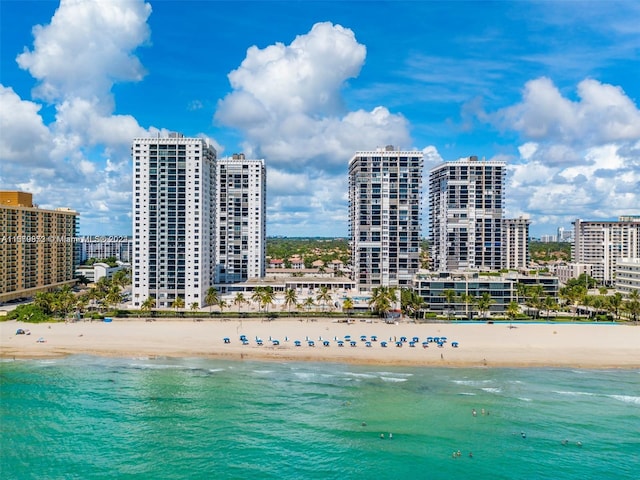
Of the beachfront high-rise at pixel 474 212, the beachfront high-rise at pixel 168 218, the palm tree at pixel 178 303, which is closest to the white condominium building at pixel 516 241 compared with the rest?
the beachfront high-rise at pixel 474 212

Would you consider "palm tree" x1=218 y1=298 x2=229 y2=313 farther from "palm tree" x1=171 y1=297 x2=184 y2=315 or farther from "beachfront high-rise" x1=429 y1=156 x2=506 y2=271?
"beachfront high-rise" x1=429 y1=156 x2=506 y2=271

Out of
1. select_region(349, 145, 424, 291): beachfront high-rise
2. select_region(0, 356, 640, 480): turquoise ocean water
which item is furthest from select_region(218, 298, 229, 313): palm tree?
select_region(349, 145, 424, 291): beachfront high-rise

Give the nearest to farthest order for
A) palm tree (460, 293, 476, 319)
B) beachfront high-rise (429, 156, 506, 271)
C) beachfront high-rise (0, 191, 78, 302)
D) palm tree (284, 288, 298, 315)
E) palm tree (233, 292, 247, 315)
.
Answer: palm tree (460, 293, 476, 319), palm tree (284, 288, 298, 315), palm tree (233, 292, 247, 315), beachfront high-rise (0, 191, 78, 302), beachfront high-rise (429, 156, 506, 271)

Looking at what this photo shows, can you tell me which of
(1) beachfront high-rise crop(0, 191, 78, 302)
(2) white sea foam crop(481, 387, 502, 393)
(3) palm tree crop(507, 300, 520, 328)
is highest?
(1) beachfront high-rise crop(0, 191, 78, 302)

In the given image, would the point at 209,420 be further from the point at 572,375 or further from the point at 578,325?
the point at 578,325

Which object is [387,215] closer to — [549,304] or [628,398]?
[549,304]

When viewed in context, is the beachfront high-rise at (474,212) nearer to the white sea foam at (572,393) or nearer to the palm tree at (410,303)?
the palm tree at (410,303)

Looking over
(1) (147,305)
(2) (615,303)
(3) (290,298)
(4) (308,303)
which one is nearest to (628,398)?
(2) (615,303)
